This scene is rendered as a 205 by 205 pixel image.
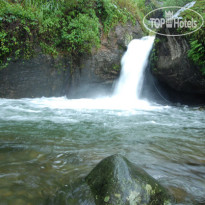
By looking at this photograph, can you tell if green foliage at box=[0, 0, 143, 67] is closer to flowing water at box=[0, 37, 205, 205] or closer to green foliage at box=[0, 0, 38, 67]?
green foliage at box=[0, 0, 38, 67]

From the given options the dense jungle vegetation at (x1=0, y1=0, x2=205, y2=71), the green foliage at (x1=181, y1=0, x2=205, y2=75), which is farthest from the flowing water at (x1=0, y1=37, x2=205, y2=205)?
the dense jungle vegetation at (x1=0, y1=0, x2=205, y2=71)

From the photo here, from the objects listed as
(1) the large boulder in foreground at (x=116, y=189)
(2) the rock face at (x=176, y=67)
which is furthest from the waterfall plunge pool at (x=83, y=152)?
(2) the rock face at (x=176, y=67)

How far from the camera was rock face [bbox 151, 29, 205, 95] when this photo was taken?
7.09 meters

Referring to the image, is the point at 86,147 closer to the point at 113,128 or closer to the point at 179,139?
the point at 113,128

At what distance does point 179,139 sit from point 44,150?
93.8 inches

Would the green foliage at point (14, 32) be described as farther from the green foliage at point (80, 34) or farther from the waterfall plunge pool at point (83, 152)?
the waterfall plunge pool at point (83, 152)

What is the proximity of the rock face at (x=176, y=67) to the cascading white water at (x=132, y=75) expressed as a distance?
1.15 meters

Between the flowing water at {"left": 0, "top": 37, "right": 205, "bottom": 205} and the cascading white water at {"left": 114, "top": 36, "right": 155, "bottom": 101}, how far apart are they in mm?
4755

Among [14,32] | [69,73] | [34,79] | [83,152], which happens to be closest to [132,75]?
[69,73]

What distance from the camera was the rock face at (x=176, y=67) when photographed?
7091 millimetres

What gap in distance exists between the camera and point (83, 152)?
2727 millimetres

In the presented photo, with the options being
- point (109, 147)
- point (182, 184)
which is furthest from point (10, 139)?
point (182, 184)

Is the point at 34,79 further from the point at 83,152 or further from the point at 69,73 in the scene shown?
the point at 83,152

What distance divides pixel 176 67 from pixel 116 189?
6720mm
